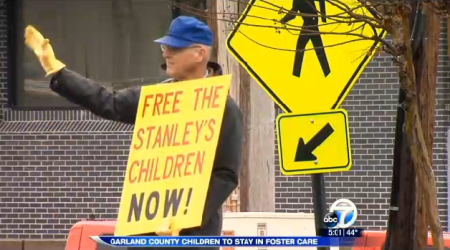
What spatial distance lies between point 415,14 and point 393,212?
909 mm

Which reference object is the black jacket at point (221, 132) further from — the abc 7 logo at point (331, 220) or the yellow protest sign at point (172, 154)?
the abc 7 logo at point (331, 220)

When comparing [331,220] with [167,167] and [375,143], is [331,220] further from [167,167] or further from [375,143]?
[375,143]

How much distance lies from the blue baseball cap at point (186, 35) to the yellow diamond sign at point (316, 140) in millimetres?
1381

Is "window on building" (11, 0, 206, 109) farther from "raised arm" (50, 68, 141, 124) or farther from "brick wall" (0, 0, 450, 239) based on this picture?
"raised arm" (50, 68, 141, 124)

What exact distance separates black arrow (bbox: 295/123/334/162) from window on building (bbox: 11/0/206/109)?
307 inches

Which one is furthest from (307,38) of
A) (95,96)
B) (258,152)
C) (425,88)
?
(258,152)

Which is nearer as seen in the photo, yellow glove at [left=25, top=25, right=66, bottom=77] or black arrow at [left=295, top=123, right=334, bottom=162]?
yellow glove at [left=25, top=25, right=66, bottom=77]

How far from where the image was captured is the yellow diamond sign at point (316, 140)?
550cm

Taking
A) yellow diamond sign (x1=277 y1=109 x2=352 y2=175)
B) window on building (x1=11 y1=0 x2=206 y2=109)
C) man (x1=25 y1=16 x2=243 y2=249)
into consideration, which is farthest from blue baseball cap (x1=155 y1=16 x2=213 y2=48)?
window on building (x1=11 y1=0 x2=206 y2=109)

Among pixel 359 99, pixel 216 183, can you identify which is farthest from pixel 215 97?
pixel 359 99

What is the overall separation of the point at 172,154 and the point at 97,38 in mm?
9415

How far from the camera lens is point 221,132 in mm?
4109

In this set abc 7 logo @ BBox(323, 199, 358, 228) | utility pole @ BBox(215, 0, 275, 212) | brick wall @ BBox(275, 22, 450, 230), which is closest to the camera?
abc 7 logo @ BBox(323, 199, 358, 228)

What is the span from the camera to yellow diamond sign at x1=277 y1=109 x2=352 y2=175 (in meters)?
5.50
